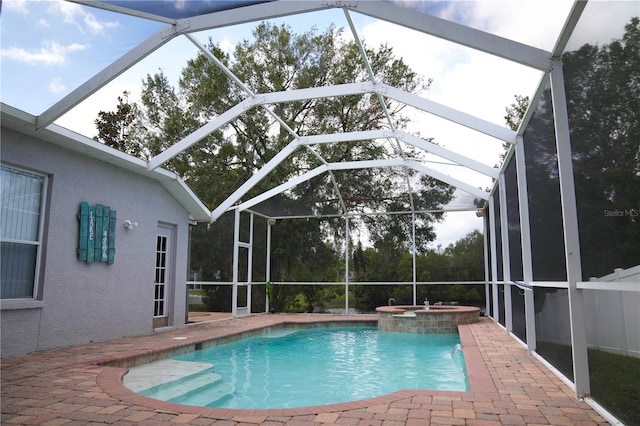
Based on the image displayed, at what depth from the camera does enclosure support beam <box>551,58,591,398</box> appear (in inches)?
146

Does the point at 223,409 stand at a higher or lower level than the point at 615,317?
lower

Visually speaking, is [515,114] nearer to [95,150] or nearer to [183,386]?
[95,150]

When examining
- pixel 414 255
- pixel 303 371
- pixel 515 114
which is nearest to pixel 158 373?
pixel 303 371

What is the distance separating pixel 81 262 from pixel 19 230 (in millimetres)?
1087

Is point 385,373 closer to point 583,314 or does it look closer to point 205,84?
point 583,314

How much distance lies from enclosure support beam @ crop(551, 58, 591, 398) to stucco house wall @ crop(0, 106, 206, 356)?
240 inches

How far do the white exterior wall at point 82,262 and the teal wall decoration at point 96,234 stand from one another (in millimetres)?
91

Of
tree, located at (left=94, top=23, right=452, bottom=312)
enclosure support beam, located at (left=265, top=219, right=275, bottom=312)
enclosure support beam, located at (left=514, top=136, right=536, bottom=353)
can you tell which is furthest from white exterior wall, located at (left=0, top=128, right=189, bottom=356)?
enclosure support beam, located at (left=514, top=136, right=536, bottom=353)

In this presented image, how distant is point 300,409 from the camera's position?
349 centimetres

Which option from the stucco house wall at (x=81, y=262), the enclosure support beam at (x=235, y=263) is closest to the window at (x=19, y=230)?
the stucco house wall at (x=81, y=262)

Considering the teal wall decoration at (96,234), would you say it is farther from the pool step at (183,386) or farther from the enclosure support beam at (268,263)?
the enclosure support beam at (268,263)

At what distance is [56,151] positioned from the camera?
6.45 metres

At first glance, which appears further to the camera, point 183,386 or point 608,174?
point 183,386

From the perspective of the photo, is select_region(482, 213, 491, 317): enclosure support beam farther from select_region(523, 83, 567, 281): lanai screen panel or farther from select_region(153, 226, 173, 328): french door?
select_region(153, 226, 173, 328): french door
